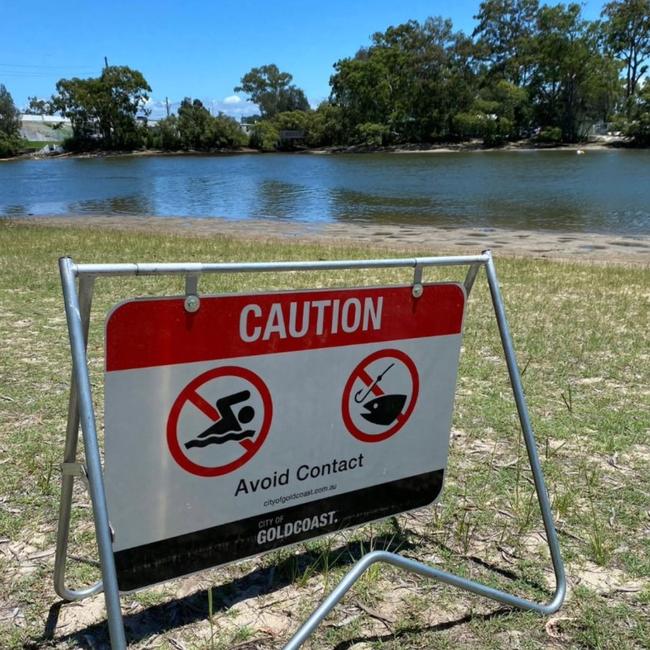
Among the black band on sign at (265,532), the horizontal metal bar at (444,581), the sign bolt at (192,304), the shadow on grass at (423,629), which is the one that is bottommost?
→ the shadow on grass at (423,629)

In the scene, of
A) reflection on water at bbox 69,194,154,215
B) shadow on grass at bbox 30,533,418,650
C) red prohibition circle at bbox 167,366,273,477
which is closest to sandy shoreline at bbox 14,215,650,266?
reflection on water at bbox 69,194,154,215

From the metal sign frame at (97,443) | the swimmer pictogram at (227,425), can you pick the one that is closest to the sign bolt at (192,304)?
the metal sign frame at (97,443)

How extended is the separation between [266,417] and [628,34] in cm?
12099

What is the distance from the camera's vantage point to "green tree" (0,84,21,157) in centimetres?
10631

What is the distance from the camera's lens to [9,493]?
300cm

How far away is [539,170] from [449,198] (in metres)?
20.4

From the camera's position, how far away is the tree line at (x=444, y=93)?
9294 centimetres

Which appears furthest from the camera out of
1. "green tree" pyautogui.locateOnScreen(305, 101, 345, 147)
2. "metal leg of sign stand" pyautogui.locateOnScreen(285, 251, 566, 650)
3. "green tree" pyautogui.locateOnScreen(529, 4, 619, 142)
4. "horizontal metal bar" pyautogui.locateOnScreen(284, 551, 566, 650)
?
"green tree" pyautogui.locateOnScreen(305, 101, 345, 147)

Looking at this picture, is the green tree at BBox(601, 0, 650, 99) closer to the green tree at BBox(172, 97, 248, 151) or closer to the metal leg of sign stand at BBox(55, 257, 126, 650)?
the green tree at BBox(172, 97, 248, 151)

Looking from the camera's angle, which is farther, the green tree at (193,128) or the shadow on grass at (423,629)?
the green tree at (193,128)

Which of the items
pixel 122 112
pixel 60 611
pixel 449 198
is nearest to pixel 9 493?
pixel 60 611

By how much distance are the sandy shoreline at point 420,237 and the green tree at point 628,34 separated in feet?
315

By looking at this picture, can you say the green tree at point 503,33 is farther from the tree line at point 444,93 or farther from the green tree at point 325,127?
the green tree at point 325,127

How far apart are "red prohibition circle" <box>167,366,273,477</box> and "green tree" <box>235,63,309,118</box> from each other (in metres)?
177
